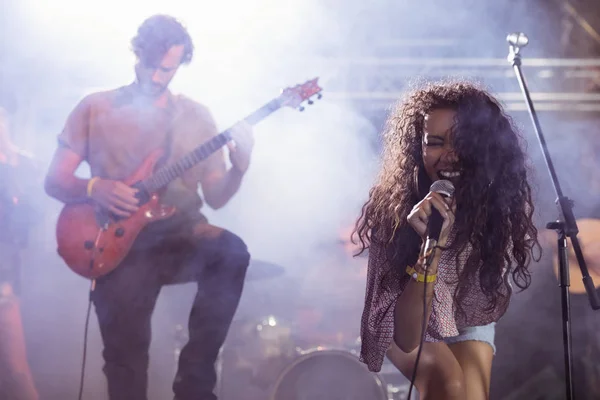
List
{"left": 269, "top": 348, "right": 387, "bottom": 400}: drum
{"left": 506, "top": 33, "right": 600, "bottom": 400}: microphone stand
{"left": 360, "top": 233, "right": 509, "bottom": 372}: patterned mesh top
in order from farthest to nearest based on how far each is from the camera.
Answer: {"left": 269, "top": 348, "right": 387, "bottom": 400}: drum
{"left": 506, "top": 33, "right": 600, "bottom": 400}: microphone stand
{"left": 360, "top": 233, "right": 509, "bottom": 372}: patterned mesh top

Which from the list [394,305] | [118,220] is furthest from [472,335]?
[118,220]

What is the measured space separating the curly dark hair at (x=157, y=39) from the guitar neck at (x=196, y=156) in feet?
2.09

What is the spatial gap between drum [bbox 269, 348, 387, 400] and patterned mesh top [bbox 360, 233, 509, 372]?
116 cm

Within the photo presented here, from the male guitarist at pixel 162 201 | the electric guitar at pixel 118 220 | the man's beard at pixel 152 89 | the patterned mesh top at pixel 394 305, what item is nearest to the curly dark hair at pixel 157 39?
the male guitarist at pixel 162 201

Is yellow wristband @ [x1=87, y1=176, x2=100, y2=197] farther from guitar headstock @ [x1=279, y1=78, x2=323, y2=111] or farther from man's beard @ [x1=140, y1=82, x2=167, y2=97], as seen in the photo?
guitar headstock @ [x1=279, y1=78, x2=323, y2=111]

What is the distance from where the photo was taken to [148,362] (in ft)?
10.5

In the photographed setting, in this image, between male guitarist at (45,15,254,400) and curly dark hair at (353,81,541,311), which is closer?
curly dark hair at (353,81,541,311)

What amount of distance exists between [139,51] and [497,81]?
2180 mm

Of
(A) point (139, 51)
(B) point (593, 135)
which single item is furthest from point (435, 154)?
(B) point (593, 135)

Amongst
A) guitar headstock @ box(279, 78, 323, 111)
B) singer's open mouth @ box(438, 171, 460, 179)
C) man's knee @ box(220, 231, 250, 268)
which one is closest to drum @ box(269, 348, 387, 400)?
man's knee @ box(220, 231, 250, 268)

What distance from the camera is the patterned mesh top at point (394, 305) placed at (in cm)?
197

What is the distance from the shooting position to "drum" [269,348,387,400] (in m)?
3.25

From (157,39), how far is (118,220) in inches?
43.2

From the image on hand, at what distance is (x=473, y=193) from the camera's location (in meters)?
1.92
